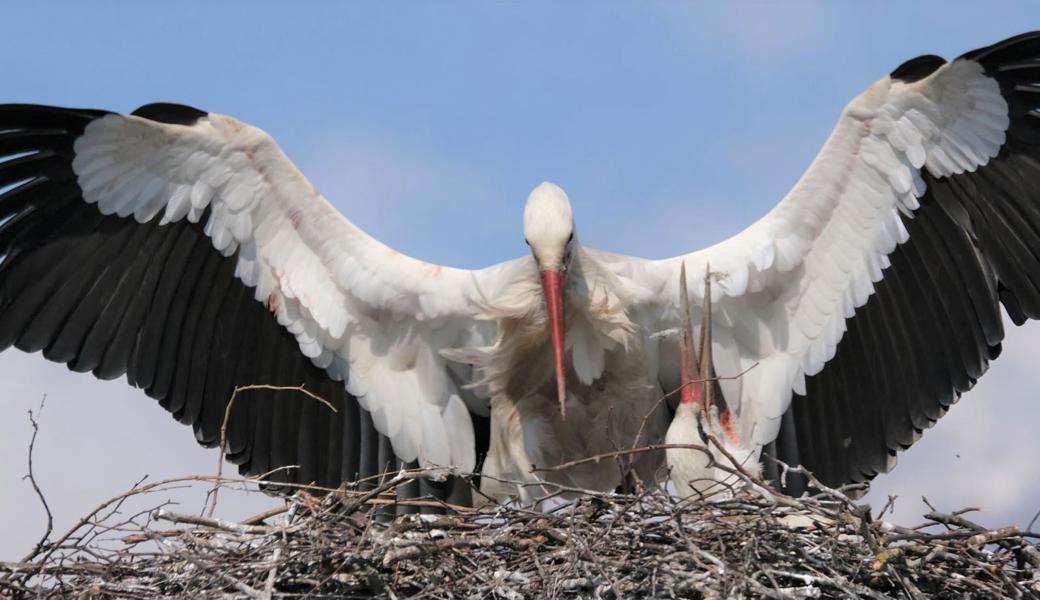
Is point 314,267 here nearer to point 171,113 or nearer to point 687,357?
point 171,113

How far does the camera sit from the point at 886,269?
6.77 meters

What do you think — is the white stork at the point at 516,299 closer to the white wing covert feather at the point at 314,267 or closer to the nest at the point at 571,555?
the white wing covert feather at the point at 314,267

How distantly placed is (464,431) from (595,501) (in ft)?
4.86

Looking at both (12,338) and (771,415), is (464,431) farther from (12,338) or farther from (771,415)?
(12,338)

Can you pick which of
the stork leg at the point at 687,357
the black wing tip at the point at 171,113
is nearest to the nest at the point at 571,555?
the stork leg at the point at 687,357

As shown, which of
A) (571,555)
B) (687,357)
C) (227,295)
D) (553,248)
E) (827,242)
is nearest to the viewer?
(571,555)

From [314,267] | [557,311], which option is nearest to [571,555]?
[557,311]

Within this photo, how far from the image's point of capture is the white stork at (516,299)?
21.3 feet

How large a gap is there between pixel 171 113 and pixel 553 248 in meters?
1.64

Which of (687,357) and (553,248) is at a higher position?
(553,248)

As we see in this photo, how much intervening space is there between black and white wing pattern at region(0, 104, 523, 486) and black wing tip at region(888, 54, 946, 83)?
175cm

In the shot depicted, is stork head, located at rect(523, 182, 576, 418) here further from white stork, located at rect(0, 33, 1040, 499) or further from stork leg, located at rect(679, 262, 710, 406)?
stork leg, located at rect(679, 262, 710, 406)

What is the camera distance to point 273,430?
7.04 meters

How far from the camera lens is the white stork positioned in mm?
6488
